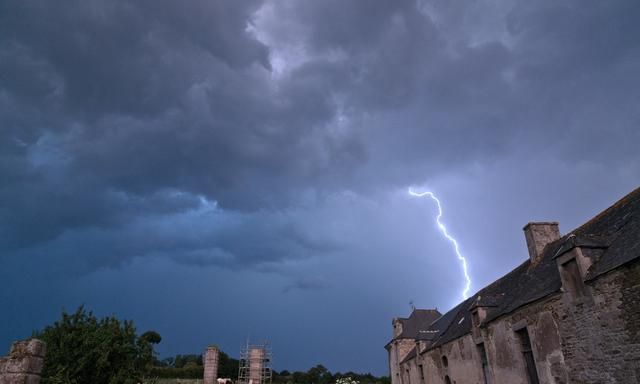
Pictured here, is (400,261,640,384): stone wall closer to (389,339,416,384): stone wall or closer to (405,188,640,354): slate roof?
(405,188,640,354): slate roof

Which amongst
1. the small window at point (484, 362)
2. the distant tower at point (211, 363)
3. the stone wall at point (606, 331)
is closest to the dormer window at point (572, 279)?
the stone wall at point (606, 331)

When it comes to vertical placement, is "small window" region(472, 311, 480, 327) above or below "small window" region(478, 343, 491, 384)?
above

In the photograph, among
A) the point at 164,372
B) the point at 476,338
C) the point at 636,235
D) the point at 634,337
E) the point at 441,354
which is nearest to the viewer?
the point at 634,337

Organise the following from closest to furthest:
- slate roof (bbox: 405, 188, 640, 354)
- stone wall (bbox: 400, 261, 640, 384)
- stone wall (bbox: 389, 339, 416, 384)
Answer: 1. stone wall (bbox: 400, 261, 640, 384)
2. slate roof (bbox: 405, 188, 640, 354)
3. stone wall (bbox: 389, 339, 416, 384)

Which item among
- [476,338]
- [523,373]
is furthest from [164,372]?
[523,373]

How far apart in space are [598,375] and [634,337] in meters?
2.15

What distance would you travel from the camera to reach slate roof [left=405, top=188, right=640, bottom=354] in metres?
11.3

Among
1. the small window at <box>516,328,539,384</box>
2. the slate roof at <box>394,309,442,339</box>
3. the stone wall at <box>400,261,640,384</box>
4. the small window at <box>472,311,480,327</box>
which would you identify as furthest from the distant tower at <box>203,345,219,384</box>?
the small window at <box>516,328,539,384</box>

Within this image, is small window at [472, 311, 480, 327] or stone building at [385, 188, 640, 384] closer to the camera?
stone building at [385, 188, 640, 384]

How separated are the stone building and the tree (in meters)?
15.3

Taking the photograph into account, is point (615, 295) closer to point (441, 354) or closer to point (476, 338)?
point (476, 338)

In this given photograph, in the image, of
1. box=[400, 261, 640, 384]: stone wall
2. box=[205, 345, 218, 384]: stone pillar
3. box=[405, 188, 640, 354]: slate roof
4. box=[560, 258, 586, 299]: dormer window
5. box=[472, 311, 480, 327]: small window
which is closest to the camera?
box=[400, 261, 640, 384]: stone wall

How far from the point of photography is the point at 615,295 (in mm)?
10633

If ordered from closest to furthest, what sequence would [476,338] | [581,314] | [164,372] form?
1. [581,314]
2. [476,338]
3. [164,372]
